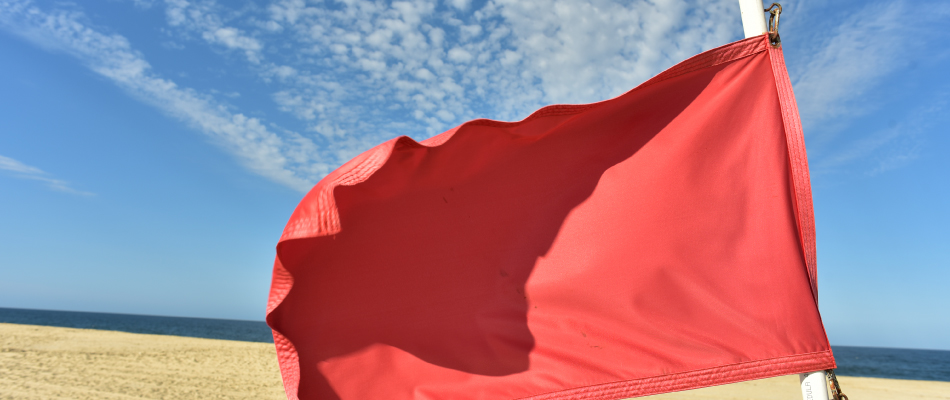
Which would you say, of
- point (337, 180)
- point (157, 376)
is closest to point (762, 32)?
point (337, 180)

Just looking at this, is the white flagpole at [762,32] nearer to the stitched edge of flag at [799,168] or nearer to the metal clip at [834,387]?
the metal clip at [834,387]

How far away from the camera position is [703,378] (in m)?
1.55

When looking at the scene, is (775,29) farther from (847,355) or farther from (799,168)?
(847,355)

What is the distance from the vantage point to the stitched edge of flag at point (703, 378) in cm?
148

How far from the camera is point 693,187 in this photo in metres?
1.72

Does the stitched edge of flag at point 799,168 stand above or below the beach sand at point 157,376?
above

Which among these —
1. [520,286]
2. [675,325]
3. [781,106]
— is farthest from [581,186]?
[781,106]

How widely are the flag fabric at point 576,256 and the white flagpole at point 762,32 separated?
1.7 inches

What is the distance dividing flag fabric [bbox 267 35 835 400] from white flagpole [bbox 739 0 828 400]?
1.7 inches

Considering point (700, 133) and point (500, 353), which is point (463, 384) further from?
point (700, 133)

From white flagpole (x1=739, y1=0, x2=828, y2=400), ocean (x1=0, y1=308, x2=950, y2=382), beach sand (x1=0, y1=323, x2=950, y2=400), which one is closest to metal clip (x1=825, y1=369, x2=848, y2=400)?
white flagpole (x1=739, y1=0, x2=828, y2=400)

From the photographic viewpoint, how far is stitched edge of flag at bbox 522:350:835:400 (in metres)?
1.48

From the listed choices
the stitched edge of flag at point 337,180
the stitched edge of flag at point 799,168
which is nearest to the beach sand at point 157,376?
the stitched edge of flag at point 337,180

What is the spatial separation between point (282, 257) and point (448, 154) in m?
0.67
